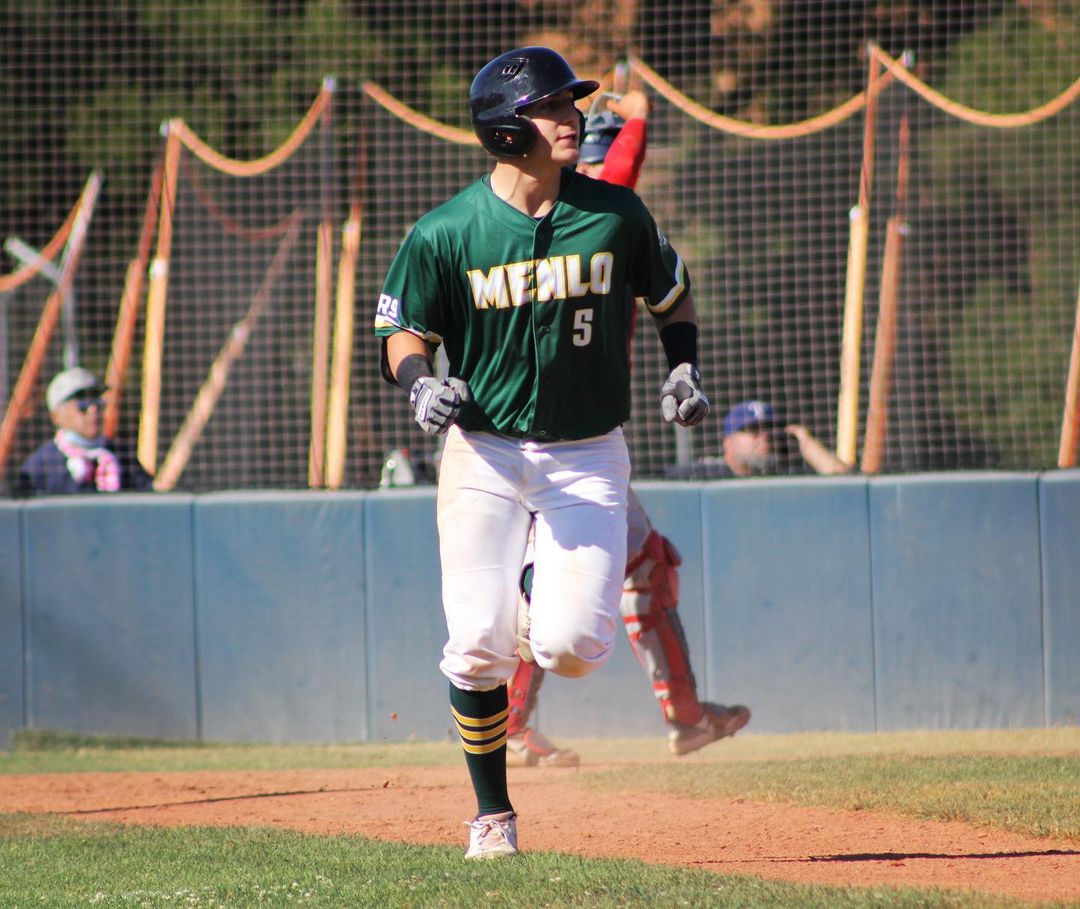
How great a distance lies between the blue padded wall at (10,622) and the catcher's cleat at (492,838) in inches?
178

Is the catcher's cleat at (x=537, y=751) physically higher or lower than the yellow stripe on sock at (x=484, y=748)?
lower

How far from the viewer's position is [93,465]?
8.45m

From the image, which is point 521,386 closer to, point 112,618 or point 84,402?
point 112,618

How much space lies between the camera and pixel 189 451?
30.7 ft

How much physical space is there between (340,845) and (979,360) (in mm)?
5934

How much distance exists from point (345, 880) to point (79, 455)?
5202 mm

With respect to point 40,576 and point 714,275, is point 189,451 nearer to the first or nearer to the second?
point 40,576

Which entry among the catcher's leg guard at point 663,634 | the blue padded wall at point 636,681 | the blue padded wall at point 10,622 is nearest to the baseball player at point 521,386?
the catcher's leg guard at point 663,634

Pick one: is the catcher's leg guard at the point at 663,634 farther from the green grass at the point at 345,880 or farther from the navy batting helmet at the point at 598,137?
the green grass at the point at 345,880

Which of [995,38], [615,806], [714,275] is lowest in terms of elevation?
[615,806]

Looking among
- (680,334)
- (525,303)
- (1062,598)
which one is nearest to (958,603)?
(1062,598)

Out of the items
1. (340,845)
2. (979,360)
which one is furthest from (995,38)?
(340,845)

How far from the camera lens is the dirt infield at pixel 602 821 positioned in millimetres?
3943

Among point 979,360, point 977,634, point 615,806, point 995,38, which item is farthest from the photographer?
point 995,38
